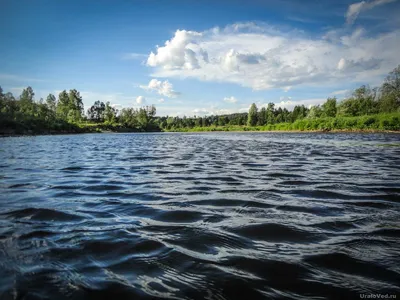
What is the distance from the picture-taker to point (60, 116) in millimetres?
133375

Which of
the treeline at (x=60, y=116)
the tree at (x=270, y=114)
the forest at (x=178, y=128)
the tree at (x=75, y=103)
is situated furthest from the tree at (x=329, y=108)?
the tree at (x=75, y=103)

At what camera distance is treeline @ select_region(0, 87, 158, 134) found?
264 feet

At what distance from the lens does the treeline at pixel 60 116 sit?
8046 cm

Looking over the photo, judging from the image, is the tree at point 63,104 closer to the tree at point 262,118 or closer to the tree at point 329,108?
the tree at point 262,118

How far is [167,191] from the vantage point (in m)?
7.08

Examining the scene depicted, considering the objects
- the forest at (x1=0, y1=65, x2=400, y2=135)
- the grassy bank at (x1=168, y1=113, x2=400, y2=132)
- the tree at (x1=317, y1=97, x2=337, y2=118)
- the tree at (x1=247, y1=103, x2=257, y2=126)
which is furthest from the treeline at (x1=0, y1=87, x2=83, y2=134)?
the tree at (x1=317, y1=97, x2=337, y2=118)

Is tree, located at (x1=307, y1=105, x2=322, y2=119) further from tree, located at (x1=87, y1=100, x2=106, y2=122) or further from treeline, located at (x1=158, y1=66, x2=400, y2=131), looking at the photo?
tree, located at (x1=87, y1=100, x2=106, y2=122)

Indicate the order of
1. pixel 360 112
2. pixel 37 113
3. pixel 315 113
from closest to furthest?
pixel 360 112 < pixel 37 113 < pixel 315 113

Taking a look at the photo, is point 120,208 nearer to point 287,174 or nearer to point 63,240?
point 63,240

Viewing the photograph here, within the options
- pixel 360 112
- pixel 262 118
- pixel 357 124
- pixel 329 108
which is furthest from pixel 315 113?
pixel 262 118

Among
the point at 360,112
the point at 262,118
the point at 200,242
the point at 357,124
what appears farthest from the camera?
the point at 262,118

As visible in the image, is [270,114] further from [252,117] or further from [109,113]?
[109,113]

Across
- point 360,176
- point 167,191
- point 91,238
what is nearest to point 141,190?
point 167,191

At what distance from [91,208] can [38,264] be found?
2.49 metres
